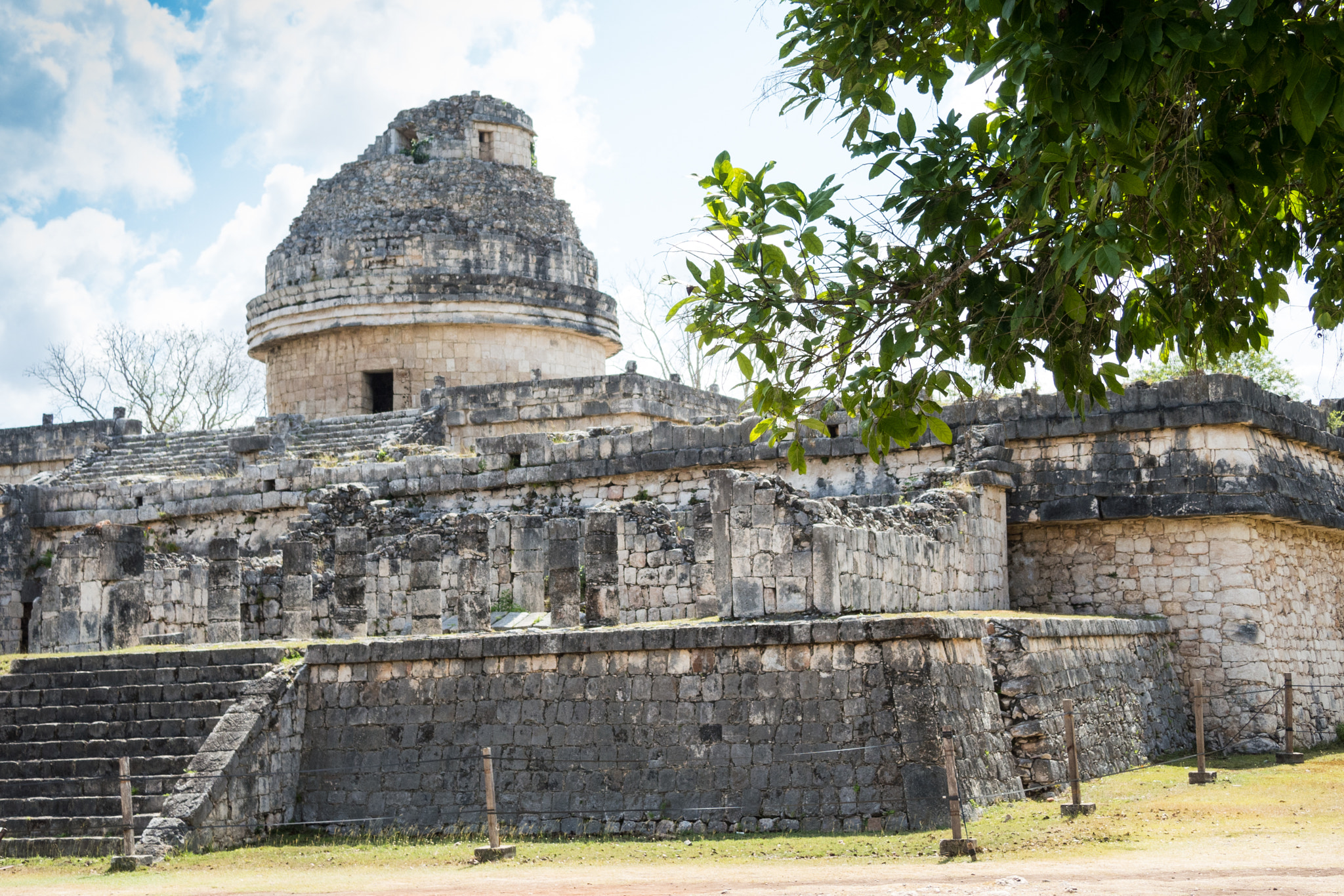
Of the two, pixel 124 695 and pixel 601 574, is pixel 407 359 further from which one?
pixel 601 574

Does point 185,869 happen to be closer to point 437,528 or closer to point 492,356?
point 437,528

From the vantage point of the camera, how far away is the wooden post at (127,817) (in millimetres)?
10758

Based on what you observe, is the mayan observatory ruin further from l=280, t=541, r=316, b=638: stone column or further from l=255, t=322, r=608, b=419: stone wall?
l=255, t=322, r=608, b=419: stone wall

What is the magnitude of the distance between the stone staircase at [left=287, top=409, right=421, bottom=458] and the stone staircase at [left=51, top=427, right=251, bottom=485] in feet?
3.48

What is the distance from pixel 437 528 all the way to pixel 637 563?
127 inches

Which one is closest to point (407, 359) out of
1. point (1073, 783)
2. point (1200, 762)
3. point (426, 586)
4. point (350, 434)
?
point (350, 434)

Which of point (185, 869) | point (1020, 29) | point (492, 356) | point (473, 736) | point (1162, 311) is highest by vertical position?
point (492, 356)

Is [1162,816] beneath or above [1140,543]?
beneath

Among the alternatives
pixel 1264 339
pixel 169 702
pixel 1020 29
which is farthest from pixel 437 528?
pixel 1020 29

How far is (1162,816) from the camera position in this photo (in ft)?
34.2

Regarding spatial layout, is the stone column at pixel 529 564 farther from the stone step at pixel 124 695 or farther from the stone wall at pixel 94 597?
the stone wall at pixel 94 597

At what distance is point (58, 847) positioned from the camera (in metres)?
11.2

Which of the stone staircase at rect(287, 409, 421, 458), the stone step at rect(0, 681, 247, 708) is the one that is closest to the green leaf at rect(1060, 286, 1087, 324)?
the stone step at rect(0, 681, 247, 708)

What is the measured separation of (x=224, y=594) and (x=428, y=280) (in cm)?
1057
